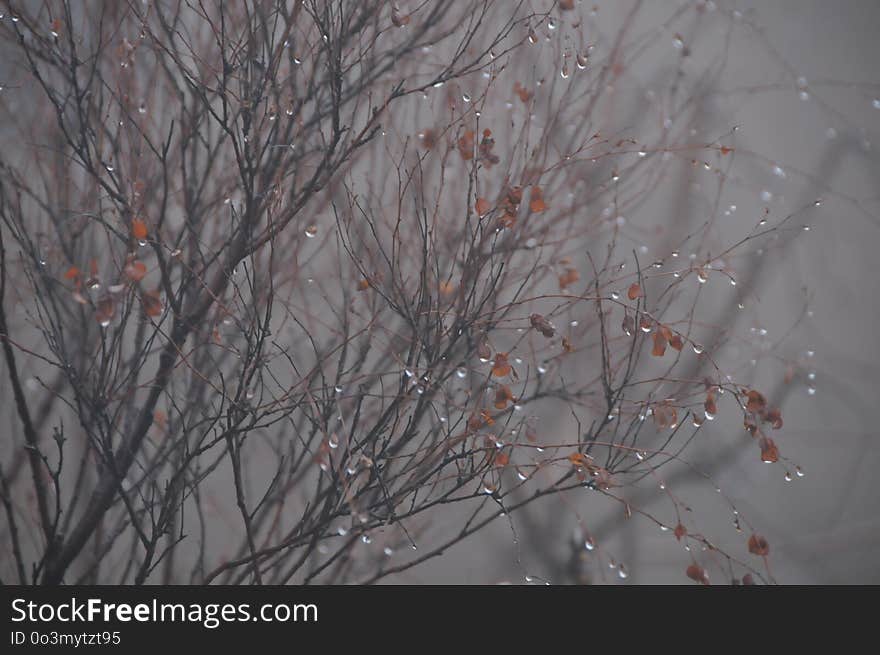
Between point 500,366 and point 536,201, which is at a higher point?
point 536,201

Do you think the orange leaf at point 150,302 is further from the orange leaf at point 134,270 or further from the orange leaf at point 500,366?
the orange leaf at point 500,366

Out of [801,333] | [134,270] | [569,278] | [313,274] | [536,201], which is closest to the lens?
[134,270]

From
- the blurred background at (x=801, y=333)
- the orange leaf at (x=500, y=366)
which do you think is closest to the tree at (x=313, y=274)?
the orange leaf at (x=500, y=366)

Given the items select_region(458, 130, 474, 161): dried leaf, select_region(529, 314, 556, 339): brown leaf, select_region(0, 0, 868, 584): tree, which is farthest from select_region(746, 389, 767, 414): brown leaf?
select_region(458, 130, 474, 161): dried leaf

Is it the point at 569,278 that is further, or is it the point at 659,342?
the point at 569,278

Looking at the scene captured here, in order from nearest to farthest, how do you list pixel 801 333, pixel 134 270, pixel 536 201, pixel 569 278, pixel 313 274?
pixel 134 270, pixel 536 201, pixel 569 278, pixel 313 274, pixel 801 333

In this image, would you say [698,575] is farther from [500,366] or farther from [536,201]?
[536,201]

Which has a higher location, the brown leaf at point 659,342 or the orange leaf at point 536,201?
the orange leaf at point 536,201

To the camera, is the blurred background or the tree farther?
the blurred background

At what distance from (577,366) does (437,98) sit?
3.13ft

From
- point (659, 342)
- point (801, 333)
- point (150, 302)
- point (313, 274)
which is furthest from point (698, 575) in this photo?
point (801, 333)

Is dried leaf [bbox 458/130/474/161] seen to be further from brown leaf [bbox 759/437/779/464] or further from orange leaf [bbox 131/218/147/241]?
brown leaf [bbox 759/437/779/464]

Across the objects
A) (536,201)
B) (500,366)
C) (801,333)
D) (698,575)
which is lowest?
(698,575)
